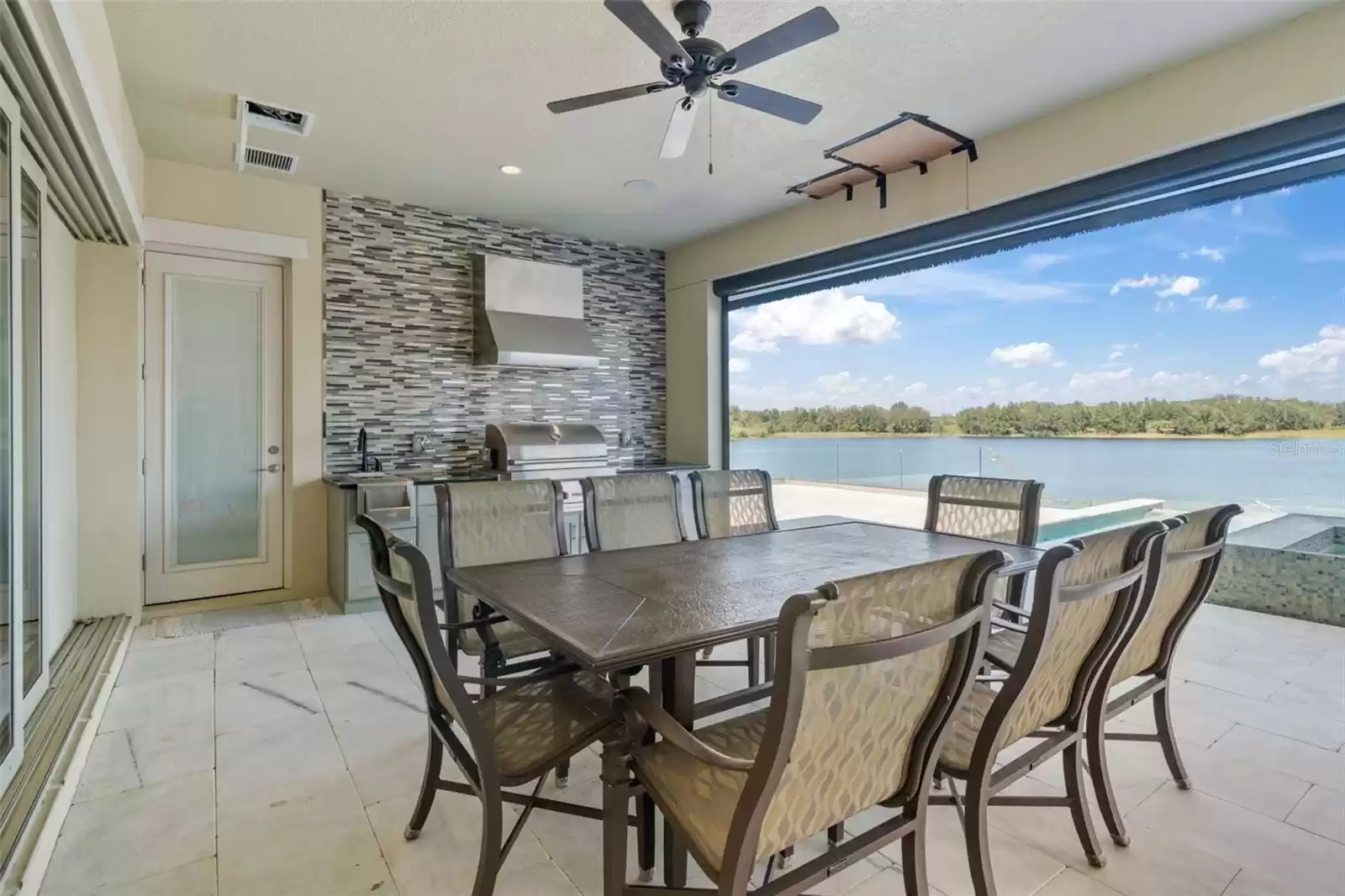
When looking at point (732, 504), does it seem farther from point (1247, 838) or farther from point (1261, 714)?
point (1261, 714)

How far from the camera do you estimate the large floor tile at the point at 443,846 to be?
170cm

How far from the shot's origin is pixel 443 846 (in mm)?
1842

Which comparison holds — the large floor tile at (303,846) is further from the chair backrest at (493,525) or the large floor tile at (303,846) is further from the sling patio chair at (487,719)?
the chair backrest at (493,525)

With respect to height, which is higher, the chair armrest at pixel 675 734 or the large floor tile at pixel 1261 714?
the chair armrest at pixel 675 734

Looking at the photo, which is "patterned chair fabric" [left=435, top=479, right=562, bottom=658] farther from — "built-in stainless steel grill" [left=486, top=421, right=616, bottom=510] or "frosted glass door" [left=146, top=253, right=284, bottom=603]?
"frosted glass door" [left=146, top=253, right=284, bottom=603]

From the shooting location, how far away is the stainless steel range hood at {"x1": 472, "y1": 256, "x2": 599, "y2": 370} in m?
4.82

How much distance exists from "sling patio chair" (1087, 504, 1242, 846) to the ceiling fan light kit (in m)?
2.37

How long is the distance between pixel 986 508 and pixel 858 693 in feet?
6.79

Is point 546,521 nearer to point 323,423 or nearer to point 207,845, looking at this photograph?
point 207,845

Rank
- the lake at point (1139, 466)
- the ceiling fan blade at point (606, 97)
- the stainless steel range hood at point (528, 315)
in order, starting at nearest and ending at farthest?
the ceiling fan blade at point (606, 97), the lake at point (1139, 466), the stainless steel range hood at point (528, 315)

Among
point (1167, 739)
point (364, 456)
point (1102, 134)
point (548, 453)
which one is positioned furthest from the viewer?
point (548, 453)

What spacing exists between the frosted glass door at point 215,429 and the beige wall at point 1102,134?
343 centimetres

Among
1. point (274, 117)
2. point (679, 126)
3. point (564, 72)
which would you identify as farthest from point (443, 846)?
point (274, 117)

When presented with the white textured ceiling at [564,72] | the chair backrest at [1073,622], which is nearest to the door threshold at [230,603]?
the white textured ceiling at [564,72]
